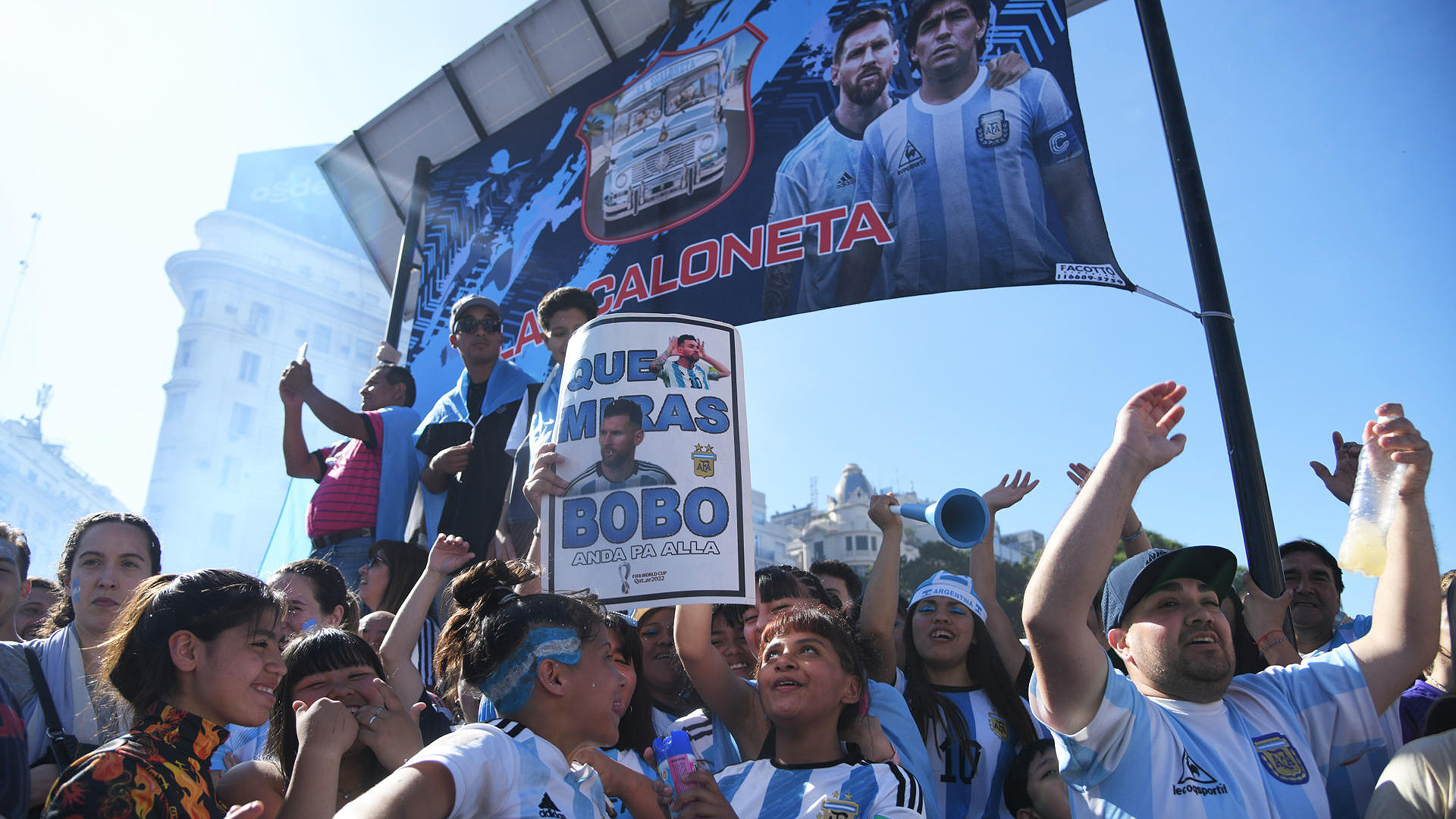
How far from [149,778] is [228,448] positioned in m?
72.4

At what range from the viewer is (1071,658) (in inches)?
86.1

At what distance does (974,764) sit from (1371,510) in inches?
58.4

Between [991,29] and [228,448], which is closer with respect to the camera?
[991,29]

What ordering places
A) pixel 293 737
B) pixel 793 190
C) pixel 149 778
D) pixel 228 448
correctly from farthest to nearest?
pixel 228 448 < pixel 793 190 < pixel 293 737 < pixel 149 778

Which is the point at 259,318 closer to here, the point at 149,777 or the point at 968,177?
the point at 968,177

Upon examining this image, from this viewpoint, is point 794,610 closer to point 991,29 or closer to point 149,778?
point 149,778

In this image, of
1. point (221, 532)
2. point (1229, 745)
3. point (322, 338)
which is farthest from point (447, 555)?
point (322, 338)

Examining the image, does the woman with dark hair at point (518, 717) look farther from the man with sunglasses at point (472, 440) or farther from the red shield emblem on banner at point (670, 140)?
the red shield emblem on banner at point (670, 140)

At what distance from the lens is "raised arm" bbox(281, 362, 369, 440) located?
18.3ft

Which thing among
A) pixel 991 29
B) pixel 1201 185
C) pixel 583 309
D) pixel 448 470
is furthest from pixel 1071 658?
pixel 991 29

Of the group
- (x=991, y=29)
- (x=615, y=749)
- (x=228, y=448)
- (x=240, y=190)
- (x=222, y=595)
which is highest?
(x=240, y=190)

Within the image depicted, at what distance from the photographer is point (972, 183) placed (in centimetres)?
538

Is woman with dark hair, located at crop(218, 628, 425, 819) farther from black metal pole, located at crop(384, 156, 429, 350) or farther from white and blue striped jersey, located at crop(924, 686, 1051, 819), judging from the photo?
black metal pole, located at crop(384, 156, 429, 350)

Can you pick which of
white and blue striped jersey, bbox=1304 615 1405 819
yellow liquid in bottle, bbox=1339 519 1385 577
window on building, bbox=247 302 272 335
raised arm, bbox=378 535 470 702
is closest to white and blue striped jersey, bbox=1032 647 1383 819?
yellow liquid in bottle, bbox=1339 519 1385 577
